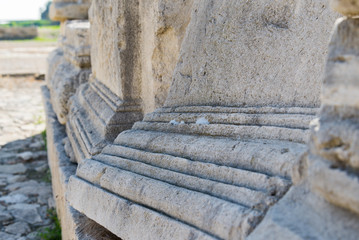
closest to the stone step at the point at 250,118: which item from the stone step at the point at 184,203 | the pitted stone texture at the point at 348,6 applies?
the stone step at the point at 184,203

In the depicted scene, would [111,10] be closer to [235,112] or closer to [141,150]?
[141,150]

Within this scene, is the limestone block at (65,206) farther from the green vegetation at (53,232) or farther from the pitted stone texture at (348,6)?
the pitted stone texture at (348,6)

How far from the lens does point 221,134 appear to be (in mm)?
1564

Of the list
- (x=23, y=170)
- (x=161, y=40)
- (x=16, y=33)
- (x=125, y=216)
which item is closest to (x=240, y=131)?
(x=125, y=216)

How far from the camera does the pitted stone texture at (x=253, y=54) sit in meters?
1.57

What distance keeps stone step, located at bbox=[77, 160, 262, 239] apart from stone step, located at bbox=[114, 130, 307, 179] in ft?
0.45

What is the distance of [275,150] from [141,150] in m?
0.65

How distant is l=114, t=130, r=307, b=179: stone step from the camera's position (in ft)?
4.12

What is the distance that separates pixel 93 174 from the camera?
1.88 m

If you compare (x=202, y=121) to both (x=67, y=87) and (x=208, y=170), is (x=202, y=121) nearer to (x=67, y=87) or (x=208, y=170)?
(x=208, y=170)

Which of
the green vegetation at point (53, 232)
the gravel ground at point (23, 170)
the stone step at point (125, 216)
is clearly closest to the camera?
the stone step at point (125, 216)

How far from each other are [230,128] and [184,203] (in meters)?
0.34

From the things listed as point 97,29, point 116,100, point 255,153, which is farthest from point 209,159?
point 97,29

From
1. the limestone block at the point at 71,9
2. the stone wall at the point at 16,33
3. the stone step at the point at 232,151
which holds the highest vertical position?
the limestone block at the point at 71,9
